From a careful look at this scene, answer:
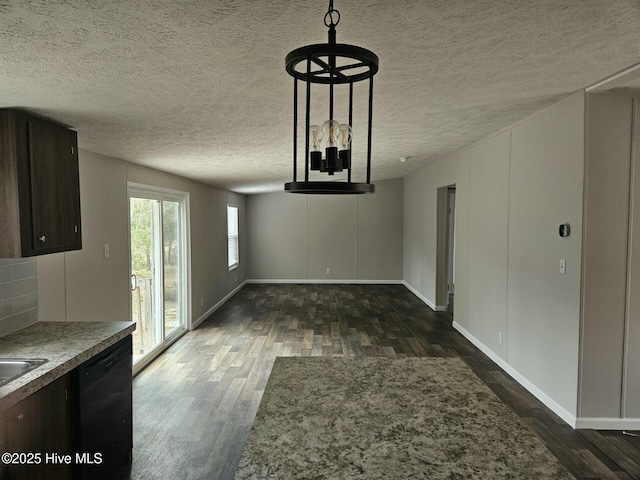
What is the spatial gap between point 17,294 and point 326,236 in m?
7.63

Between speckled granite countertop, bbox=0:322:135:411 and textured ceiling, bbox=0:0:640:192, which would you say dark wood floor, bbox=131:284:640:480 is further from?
textured ceiling, bbox=0:0:640:192

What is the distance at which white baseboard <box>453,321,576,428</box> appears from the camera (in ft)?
10.1

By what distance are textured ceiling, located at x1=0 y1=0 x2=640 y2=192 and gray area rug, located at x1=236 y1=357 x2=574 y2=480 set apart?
1408mm

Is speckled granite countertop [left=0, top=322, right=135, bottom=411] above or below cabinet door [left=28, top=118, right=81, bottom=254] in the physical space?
below

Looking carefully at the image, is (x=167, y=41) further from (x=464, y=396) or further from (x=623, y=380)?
(x=623, y=380)

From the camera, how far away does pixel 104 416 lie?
233cm

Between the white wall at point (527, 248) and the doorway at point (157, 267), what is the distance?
3629mm

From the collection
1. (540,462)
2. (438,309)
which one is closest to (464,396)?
(540,462)

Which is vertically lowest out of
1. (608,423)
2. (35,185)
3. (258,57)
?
(608,423)

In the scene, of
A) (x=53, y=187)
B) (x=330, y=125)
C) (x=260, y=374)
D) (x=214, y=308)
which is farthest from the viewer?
(x=214, y=308)

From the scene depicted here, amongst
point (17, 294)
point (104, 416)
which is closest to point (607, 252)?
point (104, 416)

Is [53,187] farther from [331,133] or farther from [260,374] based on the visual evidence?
[260,374]

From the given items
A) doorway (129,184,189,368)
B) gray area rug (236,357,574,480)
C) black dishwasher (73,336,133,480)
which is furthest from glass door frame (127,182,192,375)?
gray area rug (236,357,574,480)

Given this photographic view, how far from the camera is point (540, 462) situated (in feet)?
Answer: 3.75
